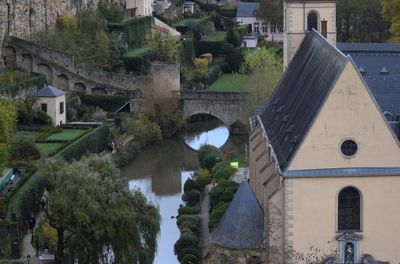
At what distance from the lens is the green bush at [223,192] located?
46250 millimetres

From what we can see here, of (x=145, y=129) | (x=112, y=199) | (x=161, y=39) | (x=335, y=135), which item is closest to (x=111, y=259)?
(x=112, y=199)

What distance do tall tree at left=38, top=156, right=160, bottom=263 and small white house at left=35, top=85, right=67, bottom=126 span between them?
2556cm

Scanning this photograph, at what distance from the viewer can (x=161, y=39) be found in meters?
87.4

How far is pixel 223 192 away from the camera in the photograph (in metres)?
46.6

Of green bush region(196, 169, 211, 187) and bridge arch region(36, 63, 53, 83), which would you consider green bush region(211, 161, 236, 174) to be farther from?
bridge arch region(36, 63, 53, 83)

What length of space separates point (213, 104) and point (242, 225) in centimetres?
3609

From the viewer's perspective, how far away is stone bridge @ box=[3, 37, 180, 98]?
243 ft

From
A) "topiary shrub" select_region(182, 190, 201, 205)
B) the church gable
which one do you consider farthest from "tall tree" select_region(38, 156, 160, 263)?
"topiary shrub" select_region(182, 190, 201, 205)

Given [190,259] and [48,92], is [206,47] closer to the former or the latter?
[48,92]

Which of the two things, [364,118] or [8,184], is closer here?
[364,118]

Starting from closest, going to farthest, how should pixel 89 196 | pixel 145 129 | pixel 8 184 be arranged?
1. pixel 89 196
2. pixel 8 184
3. pixel 145 129

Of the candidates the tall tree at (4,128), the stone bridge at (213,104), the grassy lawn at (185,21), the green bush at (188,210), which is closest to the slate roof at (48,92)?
the stone bridge at (213,104)

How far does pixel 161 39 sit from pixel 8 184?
43898mm

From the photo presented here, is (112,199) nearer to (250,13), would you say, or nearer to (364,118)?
(364,118)
